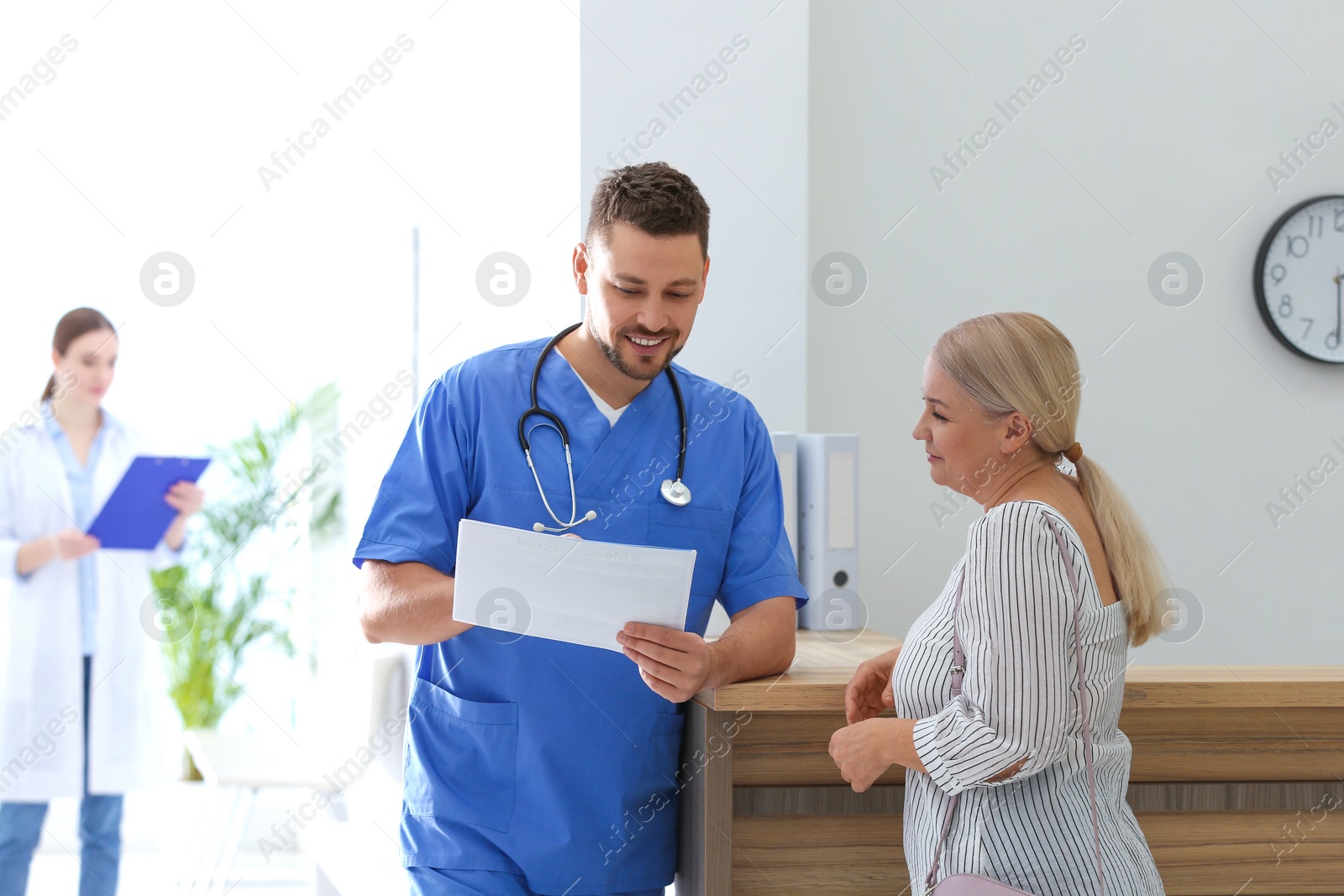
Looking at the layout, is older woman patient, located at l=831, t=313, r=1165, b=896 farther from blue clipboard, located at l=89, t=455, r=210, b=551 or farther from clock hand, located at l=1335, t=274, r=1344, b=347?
blue clipboard, located at l=89, t=455, r=210, b=551

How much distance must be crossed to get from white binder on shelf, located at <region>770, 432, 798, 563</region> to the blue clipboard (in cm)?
145

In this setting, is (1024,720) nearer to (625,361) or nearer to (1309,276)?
(625,361)

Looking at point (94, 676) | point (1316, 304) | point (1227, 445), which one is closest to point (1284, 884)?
point (1227, 445)

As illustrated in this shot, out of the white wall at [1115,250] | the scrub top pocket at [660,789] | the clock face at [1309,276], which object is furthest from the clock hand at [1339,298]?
the scrub top pocket at [660,789]

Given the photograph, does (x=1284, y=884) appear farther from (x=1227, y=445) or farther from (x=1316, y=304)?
(x=1316, y=304)

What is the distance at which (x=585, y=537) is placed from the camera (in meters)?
1.49

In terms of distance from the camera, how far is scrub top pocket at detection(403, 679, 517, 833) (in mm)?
1413

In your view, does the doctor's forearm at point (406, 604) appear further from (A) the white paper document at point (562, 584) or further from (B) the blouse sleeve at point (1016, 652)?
(B) the blouse sleeve at point (1016, 652)

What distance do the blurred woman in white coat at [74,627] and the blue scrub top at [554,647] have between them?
151cm

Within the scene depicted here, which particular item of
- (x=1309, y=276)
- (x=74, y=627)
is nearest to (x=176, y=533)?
(x=74, y=627)

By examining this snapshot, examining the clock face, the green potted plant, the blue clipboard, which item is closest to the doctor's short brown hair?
the blue clipboard

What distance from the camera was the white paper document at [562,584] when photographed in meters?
1.23

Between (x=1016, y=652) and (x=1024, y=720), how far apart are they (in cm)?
7

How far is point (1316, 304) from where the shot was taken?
266 centimetres
